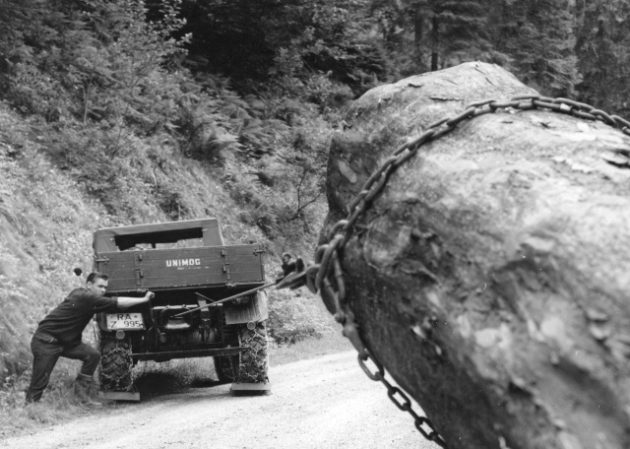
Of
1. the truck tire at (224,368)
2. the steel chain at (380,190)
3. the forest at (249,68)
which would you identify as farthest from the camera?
the forest at (249,68)

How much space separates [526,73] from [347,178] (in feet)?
101

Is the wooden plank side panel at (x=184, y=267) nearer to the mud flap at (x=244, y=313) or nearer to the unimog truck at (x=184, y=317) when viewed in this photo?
the unimog truck at (x=184, y=317)

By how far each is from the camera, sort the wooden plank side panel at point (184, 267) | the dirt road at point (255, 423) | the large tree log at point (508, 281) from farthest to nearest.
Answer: the wooden plank side panel at point (184, 267) → the dirt road at point (255, 423) → the large tree log at point (508, 281)

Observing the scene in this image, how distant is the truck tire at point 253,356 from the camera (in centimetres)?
1066

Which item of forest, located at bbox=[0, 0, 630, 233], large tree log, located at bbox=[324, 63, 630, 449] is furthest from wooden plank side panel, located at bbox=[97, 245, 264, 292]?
large tree log, located at bbox=[324, 63, 630, 449]

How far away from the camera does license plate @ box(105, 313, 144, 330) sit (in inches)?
409

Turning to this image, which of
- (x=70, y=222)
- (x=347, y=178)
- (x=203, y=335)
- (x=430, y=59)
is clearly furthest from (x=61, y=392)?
(x=430, y=59)

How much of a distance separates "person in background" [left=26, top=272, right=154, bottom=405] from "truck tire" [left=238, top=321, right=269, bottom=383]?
140 centimetres

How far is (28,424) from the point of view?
29.5ft

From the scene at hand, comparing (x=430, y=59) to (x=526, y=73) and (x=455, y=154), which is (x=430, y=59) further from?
(x=455, y=154)

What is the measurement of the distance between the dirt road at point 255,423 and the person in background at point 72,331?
78 centimetres

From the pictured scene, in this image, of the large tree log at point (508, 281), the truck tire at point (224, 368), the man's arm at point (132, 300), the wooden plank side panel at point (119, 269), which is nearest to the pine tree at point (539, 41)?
the truck tire at point (224, 368)

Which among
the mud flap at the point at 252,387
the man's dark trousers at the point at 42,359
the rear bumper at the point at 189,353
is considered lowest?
the mud flap at the point at 252,387

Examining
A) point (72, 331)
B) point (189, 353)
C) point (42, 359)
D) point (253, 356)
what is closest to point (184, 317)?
point (189, 353)
